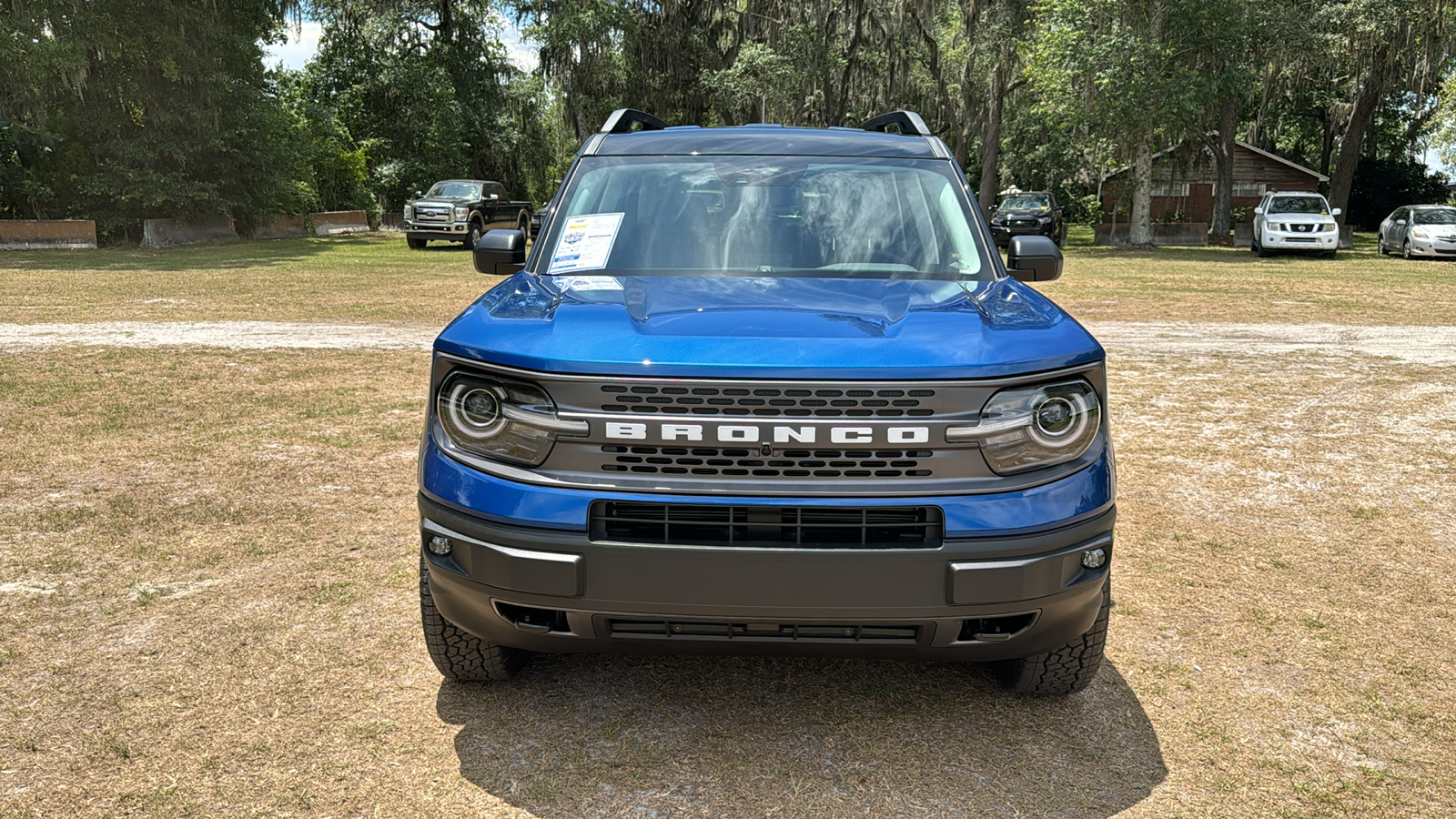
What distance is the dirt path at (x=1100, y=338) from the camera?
10.7 m

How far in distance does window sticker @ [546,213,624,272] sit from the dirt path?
7.12 meters

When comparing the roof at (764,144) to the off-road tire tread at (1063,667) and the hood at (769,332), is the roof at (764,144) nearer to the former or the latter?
the hood at (769,332)

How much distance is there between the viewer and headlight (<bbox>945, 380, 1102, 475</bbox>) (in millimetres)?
2680

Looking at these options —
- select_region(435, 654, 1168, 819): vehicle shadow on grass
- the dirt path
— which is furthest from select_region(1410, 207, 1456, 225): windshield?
select_region(435, 654, 1168, 819): vehicle shadow on grass

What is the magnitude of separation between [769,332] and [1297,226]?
28.5 m

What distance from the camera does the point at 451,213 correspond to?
92.1 feet

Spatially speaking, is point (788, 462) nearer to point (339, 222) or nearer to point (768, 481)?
point (768, 481)

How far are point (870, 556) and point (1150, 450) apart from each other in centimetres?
469

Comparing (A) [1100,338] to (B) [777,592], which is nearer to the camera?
(B) [777,592]

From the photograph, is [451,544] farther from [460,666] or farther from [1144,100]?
[1144,100]

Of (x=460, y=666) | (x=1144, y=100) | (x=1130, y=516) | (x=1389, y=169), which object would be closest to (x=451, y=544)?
(x=460, y=666)

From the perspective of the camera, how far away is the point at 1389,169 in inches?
1854

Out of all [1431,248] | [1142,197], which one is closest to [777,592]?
[1431,248]

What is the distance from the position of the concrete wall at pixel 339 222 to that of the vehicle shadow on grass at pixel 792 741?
3610 centimetres
